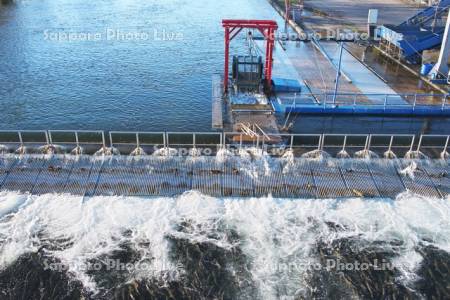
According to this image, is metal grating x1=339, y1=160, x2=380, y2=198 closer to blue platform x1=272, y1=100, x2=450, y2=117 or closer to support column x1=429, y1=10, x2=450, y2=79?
blue platform x1=272, y1=100, x2=450, y2=117

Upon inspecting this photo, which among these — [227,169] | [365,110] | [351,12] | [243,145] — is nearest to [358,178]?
[243,145]

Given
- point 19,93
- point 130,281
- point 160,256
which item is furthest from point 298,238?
point 19,93

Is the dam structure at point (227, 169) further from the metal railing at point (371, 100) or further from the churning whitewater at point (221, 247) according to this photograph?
the metal railing at point (371, 100)

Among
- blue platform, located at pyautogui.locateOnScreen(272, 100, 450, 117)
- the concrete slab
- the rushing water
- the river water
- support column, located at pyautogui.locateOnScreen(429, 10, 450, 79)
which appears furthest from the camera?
support column, located at pyautogui.locateOnScreen(429, 10, 450, 79)

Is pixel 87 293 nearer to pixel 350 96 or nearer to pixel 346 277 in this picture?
pixel 346 277

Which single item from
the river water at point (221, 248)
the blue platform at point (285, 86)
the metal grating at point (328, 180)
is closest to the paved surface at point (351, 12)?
the blue platform at point (285, 86)

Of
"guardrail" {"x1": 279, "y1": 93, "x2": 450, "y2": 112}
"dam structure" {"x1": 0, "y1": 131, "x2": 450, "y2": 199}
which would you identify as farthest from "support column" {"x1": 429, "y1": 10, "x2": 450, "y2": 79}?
"dam structure" {"x1": 0, "y1": 131, "x2": 450, "y2": 199}
